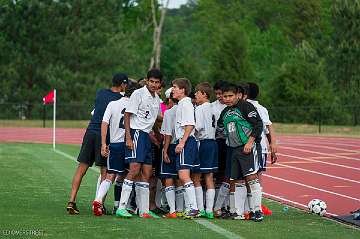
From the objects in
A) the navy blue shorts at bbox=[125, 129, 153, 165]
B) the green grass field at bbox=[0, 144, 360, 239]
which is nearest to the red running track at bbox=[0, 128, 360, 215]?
the green grass field at bbox=[0, 144, 360, 239]

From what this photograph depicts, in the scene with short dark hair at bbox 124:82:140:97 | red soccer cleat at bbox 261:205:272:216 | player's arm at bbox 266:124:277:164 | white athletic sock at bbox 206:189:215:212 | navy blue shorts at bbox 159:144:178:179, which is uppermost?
short dark hair at bbox 124:82:140:97

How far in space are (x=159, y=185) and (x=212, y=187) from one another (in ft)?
3.41

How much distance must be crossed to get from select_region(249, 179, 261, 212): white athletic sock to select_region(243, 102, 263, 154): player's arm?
0.42 metres

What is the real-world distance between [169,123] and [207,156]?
27.4 inches

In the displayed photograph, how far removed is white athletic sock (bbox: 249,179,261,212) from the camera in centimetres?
1202

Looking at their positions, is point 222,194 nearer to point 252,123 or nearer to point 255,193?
point 255,193

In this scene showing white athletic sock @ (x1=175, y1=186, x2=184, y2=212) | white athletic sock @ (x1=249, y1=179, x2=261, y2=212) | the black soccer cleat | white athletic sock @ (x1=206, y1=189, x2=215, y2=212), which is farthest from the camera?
white athletic sock @ (x1=175, y1=186, x2=184, y2=212)

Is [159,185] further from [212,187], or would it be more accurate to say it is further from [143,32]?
[143,32]

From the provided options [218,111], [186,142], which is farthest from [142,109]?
[218,111]

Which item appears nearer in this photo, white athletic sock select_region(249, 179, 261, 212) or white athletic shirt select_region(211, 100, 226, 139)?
white athletic sock select_region(249, 179, 261, 212)

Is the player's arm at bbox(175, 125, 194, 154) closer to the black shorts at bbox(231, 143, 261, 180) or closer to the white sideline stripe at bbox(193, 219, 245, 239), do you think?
the black shorts at bbox(231, 143, 261, 180)

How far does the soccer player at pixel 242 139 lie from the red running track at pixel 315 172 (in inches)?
74.9

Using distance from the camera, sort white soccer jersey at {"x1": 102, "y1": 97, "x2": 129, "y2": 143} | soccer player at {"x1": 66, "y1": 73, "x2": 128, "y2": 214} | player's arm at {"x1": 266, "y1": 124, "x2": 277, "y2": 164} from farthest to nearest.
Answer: player's arm at {"x1": 266, "y1": 124, "x2": 277, "y2": 164} → soccer player at {"x1": 66, "y1": 73, "x2": 128, "y2": 214} → white soccer jersey at {"x1": 102, "y1": 97, "x2": 129, "y2": 143}

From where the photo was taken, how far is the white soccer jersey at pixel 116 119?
40.4ft
